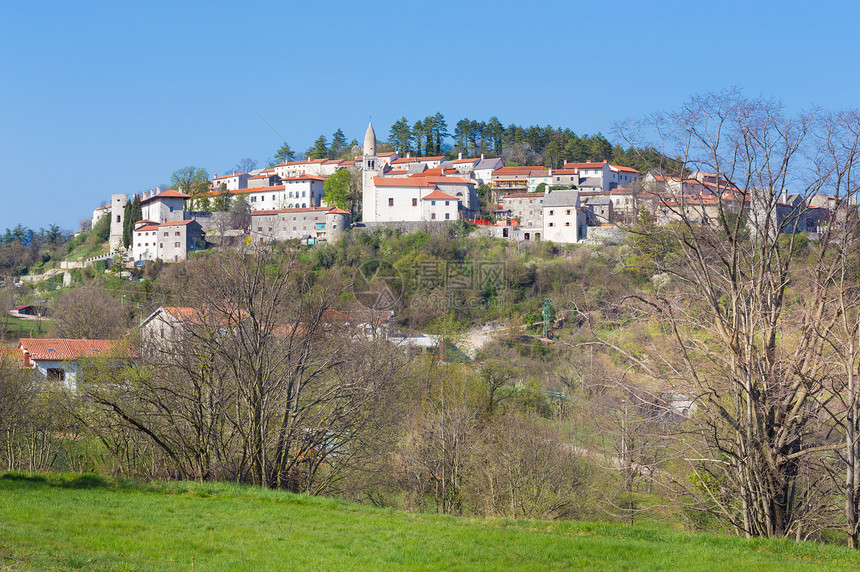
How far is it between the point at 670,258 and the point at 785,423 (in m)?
2.99

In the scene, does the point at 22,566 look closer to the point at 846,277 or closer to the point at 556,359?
the point at 846,277

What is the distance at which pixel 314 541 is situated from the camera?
9.45 m

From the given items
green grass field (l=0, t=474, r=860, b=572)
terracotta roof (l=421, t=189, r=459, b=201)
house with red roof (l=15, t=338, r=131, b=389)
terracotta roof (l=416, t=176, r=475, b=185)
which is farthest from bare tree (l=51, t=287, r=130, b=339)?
terracotta roof (l=416, t=176, r=475, b=185)

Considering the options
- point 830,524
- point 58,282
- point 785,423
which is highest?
point 58,282

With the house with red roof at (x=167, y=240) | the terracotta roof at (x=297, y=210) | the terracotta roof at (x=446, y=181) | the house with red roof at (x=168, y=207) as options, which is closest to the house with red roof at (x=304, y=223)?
the terracotta roof at (x=297, y=210)

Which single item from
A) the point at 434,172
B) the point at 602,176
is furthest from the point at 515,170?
the point at 602,176

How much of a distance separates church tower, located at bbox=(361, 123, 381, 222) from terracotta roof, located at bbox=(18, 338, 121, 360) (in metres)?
43.9

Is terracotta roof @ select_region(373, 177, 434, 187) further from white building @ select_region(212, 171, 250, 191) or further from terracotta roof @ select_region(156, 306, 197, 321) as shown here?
terracotta roof @ select_region(156, 306, 197, 321)

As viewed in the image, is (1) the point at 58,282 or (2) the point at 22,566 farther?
(1) the point at 58,282

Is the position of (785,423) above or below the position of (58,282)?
below

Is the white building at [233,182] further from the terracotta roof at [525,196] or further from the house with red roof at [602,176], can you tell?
the house with red roof at [602,176]

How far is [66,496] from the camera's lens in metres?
11.5

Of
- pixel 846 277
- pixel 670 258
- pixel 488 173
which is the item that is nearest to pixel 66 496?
pixel 670 258

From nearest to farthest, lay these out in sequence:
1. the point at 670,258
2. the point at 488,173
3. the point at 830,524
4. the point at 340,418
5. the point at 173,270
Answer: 1. the point at 830,524
2. the point at 670,258
3. the point at 340,418
4. the point at 173,270
5. the point at 488,173
